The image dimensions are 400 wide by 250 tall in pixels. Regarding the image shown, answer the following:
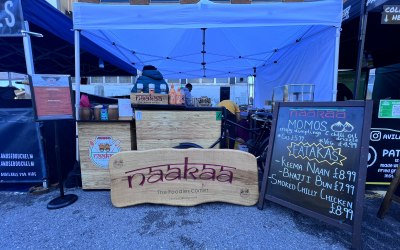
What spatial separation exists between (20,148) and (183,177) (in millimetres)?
2281

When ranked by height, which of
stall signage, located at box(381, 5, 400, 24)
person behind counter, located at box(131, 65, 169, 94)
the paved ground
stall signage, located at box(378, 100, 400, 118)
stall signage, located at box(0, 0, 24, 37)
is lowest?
the paved ground

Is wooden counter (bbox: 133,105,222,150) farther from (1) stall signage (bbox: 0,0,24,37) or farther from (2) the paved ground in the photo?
(1) stall signage (bbox: 0,0,24,37)

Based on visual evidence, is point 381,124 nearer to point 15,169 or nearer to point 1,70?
point 15,169

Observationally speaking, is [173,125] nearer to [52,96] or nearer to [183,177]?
[183,177]

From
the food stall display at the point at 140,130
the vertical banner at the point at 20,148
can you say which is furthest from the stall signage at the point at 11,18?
the food stall display at the point at 140,130

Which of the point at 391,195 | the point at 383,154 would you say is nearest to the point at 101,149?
the point at 391,195

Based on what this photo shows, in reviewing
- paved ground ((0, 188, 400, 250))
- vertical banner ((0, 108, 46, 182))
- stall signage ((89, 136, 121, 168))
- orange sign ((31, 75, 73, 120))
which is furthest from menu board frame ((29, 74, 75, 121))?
paved ground ((0, 188, 400, 250))

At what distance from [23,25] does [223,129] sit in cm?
293

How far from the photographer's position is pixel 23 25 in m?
2.56

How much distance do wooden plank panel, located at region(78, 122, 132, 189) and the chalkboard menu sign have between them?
195cm

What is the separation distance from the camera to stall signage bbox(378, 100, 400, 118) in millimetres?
2693

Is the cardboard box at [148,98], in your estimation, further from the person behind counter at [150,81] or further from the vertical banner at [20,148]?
the vertical banner at [20,148]

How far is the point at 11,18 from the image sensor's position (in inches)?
101

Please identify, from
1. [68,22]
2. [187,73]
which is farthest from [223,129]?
[187,73]
